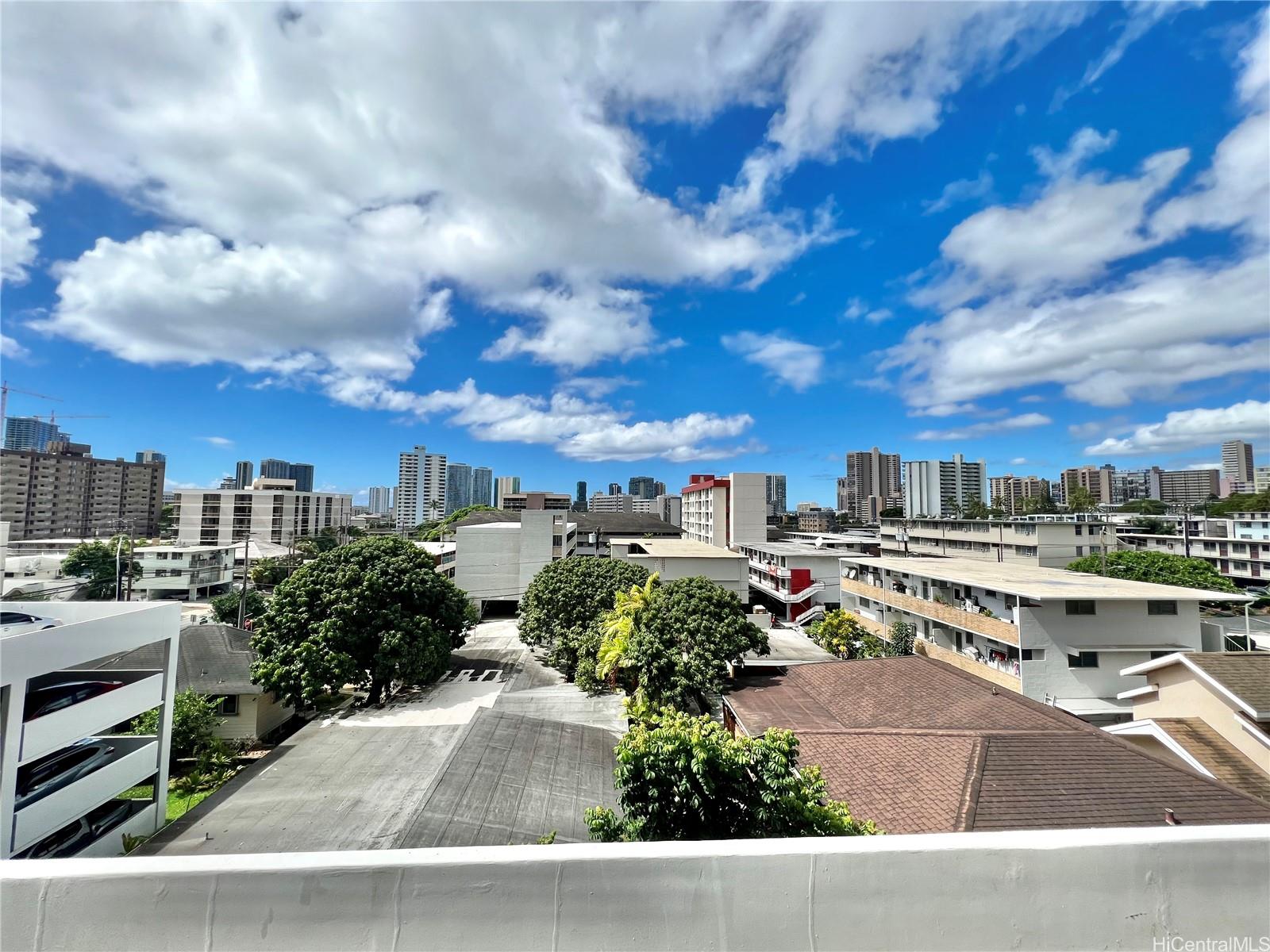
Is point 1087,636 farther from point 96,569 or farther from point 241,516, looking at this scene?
point 241,516

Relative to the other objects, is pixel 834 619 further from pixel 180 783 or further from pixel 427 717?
pixel 180 783

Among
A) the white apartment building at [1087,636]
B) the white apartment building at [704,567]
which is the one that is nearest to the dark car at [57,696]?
the white apartment building at [1087,636]

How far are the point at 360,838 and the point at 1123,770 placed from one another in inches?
480

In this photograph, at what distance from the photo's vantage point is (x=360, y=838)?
9.48 metres

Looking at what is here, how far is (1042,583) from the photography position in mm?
18359

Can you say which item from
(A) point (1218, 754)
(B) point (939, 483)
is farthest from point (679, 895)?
(B) point (939, 483)

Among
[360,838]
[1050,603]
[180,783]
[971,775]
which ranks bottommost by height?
[180,783]

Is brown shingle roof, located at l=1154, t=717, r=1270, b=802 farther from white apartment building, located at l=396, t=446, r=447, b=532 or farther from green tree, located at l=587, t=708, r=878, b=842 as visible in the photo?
white apartment building, located at l=396, t=446, r=447, b=532

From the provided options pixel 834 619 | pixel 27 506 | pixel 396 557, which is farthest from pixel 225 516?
pixel 834 619

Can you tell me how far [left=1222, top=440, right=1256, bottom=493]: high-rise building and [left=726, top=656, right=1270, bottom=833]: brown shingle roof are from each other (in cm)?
14721

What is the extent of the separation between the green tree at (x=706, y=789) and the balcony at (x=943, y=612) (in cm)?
1444

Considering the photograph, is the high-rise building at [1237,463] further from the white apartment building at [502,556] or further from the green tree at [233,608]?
the green tree at [233,608]

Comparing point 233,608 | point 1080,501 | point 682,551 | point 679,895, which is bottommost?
point 233,608

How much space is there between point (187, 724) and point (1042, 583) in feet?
85.4
